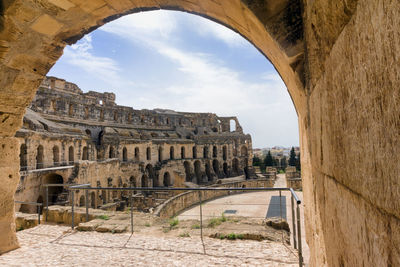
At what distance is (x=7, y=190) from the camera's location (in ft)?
14.2

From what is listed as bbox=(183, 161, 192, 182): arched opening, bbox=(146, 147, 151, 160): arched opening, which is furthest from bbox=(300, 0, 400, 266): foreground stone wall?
bbox=(183, 161, 192, 182): arched opening

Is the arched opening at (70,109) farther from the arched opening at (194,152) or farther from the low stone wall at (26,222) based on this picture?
the low stone wall at (26,222)

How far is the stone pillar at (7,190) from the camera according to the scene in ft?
13.9

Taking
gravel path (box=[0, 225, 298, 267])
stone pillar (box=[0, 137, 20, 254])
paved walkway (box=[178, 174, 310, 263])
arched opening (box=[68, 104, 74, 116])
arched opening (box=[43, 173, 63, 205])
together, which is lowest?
paved walkway (box=[178, 174, 310, 263])

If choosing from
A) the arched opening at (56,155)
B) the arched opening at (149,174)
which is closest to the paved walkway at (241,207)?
the arched opening at (149,174)

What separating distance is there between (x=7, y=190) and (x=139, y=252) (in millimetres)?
2719

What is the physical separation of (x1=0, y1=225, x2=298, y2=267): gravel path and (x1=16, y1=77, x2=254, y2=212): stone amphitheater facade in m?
10.7

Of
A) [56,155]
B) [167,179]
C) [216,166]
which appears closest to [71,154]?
[56,155]

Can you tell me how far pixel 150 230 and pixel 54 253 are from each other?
189 cm

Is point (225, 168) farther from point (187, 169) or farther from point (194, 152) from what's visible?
point (187, 169)

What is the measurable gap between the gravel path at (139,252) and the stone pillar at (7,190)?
231mm

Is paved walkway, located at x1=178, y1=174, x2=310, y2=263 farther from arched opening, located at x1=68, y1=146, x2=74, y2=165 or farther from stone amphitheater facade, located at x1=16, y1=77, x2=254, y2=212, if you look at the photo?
arched opening, located at x1=68, y1=146, x2=74, y2=165

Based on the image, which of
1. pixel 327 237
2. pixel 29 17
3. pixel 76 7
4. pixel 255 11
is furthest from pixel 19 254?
pixel 255 11

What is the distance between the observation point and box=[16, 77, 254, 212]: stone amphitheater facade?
1697 cm
